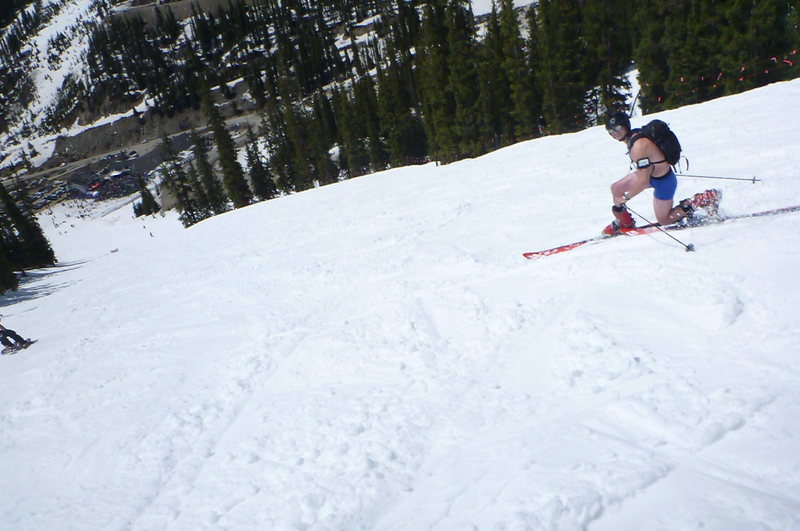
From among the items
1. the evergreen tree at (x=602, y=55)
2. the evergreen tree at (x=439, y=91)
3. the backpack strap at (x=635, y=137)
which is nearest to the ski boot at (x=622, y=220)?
the backpack strap at (x=635, y=137)

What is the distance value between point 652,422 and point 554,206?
7.10 m

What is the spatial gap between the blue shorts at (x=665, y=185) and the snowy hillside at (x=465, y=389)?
27.0 inches

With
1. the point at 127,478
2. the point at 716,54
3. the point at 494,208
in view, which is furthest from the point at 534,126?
the point at 127,478

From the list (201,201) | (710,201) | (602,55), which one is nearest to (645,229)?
(710,201)

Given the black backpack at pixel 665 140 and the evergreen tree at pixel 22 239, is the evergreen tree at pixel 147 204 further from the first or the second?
the black backpack at pixel 665 140

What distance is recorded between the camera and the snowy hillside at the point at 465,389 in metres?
3.13

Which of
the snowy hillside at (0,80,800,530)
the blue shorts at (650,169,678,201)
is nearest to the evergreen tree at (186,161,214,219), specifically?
the snowy hillside at (0,80,800,530)

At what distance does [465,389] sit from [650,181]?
447 centimetres

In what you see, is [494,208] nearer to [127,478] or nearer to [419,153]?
[127,478]

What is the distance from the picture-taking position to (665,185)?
21.5 ft

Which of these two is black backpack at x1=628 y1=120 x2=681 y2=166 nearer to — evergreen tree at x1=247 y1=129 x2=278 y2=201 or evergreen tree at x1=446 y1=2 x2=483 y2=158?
evergreen tree at x1=446 y1=2 x2=483 y2=158

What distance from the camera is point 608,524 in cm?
274

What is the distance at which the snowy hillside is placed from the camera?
10.3 feet

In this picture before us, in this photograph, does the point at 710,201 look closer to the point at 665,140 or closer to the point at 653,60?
the point at 665,140
